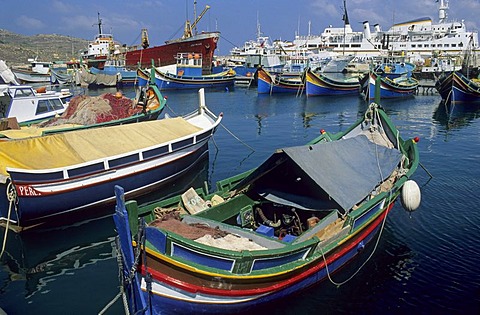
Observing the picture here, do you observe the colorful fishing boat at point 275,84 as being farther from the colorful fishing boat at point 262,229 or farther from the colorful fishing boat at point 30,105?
the colorful fishing boat at point 262,229

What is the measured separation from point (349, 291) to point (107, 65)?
6153 centimetres

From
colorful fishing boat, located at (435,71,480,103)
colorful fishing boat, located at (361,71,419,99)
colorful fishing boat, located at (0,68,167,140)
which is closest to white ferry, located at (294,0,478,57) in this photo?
colorful fishing boat, located at (361,71,419,99)

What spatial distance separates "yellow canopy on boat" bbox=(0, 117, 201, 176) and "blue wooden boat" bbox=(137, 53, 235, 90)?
38908mm

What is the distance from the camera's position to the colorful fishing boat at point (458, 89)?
37094 millimetres

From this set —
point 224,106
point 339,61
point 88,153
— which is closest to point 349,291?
point 88,153

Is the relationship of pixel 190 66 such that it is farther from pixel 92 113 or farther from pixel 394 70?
pixel 92 113

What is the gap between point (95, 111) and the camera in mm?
18641

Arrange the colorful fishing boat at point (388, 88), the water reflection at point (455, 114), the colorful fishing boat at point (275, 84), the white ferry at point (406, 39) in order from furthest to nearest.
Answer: the white ferry at point (406, 39), the colorful fishing boat at point (275, 84), the colorful fishing boat at point (388, 88), the water reflection at point (455, 114)

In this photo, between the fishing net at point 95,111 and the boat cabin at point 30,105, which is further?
the boat cabin at point 30,105

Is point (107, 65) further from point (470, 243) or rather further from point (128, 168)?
point (470, 243)

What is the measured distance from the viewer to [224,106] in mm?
39875

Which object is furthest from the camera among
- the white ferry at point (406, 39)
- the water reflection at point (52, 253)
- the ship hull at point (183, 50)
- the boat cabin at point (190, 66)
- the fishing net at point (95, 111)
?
the white ferry at point (406, 39)

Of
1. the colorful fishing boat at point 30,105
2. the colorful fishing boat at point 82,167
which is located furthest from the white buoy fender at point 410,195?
the colorful fishing boat at point 30,105

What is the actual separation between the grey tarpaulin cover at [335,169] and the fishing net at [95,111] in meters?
11.2
